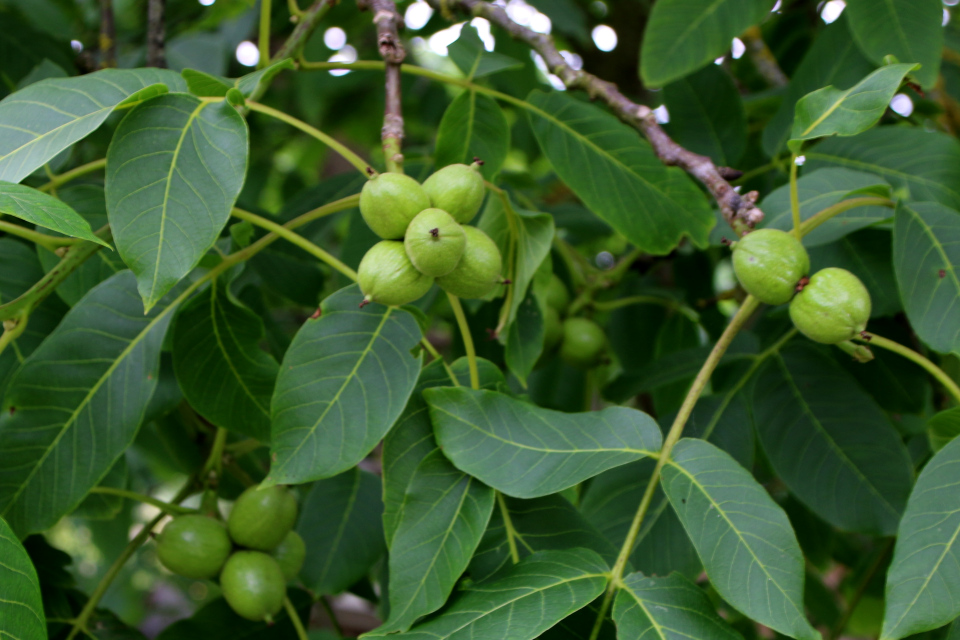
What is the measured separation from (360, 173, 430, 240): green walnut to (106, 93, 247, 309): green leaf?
143 millimetres

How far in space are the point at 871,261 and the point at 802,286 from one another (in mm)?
546

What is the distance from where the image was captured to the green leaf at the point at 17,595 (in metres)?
0.69

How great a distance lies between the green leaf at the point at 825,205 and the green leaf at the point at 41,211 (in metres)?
0.91

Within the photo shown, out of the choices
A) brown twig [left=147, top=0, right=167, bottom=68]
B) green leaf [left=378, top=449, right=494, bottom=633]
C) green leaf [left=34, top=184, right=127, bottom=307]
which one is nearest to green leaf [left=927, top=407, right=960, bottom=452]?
green leaf [left=378, top=449, right=494, bottom=633]

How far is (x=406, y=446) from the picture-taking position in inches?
36.2

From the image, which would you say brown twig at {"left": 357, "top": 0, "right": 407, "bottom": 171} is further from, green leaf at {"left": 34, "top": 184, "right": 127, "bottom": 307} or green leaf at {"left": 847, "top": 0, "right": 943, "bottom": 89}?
green leaf at {"left": 847, "top": 0, "right": 943, "bottom": 89}

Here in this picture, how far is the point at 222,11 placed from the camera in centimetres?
283

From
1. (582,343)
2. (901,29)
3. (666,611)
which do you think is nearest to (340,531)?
(582,343)

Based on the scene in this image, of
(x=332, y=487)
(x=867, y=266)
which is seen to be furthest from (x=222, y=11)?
(x=867, y=266)

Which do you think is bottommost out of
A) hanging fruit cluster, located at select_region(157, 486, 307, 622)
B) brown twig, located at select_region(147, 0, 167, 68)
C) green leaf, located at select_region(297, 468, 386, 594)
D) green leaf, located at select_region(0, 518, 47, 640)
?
green leaf, located at select_region(297, 468, 386, 594)

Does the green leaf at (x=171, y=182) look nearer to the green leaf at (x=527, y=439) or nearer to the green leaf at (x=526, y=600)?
the green leaf at (x=527, y=439)

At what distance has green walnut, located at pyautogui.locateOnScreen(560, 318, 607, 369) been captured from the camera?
4.91ft

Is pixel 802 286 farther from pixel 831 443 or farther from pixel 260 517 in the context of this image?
pixel 260 517

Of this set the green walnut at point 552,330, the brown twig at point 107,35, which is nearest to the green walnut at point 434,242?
the green walnut at point 552,330
